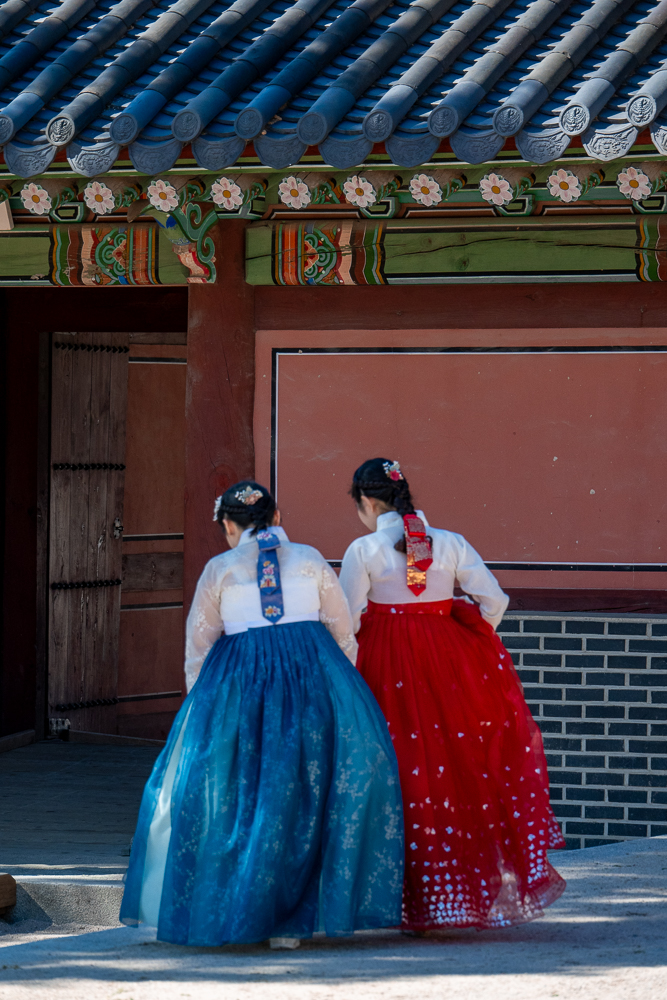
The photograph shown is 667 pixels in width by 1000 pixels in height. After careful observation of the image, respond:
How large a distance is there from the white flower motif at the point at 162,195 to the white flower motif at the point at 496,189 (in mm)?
1241

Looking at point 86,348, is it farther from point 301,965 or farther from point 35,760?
point 301,965

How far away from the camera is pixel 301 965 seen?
3775mm

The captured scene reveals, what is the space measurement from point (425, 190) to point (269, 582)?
6.13 ft

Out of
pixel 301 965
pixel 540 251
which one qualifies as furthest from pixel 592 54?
pixel 301 965

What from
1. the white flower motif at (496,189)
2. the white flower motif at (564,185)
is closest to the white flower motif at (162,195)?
the white flower motif at (496,189)

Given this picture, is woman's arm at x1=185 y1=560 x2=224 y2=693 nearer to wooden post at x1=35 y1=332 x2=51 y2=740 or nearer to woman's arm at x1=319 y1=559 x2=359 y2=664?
woman's arm at x1=319 y1=559 x2=359 y2=664

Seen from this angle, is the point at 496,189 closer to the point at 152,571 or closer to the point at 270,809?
the point at 270,809

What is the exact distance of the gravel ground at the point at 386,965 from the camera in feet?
11.7

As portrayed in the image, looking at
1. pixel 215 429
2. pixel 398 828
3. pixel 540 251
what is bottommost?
pixel 398 828

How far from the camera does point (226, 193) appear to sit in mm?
5102

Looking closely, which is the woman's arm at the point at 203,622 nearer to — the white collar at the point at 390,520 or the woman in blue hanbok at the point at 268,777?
the woman in blue hanbok at the point at 268,777

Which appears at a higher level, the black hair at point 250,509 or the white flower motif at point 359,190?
the white flower motif at point 359,190

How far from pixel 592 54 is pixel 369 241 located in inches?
45.6

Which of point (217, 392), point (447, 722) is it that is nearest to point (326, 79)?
point (217, 392)
